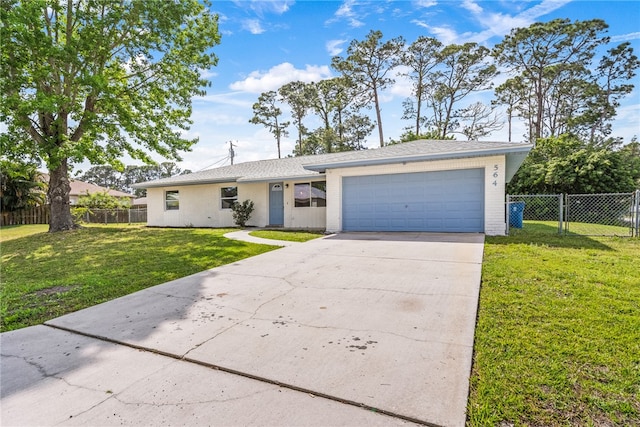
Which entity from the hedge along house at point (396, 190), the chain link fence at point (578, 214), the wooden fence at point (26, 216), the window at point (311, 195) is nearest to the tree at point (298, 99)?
the hedge along house at point (396, 190)

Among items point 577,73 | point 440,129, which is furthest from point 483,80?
point 577,73

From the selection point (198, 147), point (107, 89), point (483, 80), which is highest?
point (483, 80)

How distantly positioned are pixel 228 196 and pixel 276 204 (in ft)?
9.63

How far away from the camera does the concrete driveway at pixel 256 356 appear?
1969 millimetres

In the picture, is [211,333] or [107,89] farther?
[107,89]

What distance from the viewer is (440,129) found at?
27750 millimetres

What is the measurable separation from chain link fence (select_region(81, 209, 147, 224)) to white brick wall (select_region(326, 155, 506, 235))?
17659mm

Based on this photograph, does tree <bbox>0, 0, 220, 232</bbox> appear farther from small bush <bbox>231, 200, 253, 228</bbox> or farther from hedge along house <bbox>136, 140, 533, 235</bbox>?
hedge along house <bbox>136, 140, 533, 235</bbox>

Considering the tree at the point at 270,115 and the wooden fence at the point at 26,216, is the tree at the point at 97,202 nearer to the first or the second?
the wooden fence at the point at 26,216

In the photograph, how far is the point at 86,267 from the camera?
6.51 m

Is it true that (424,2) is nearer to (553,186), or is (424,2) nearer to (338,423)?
(338,423)

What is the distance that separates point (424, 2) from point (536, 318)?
9.79m

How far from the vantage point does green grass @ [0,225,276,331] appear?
4.25 metres

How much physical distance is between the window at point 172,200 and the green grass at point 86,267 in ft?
21.1
